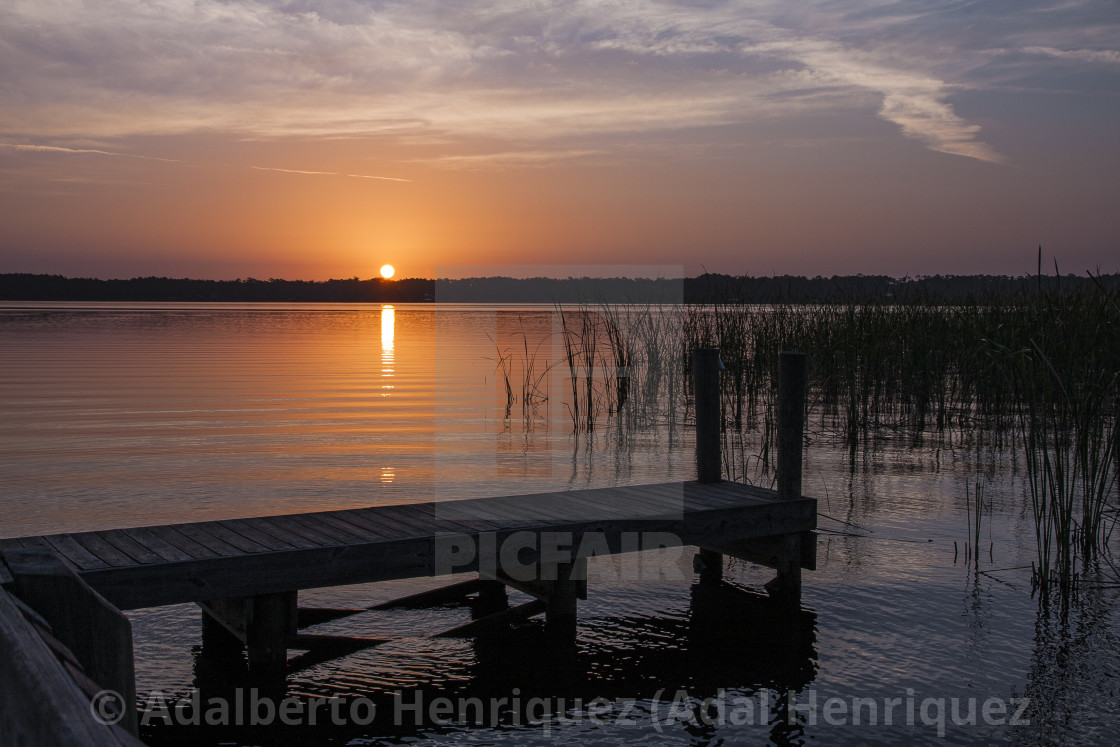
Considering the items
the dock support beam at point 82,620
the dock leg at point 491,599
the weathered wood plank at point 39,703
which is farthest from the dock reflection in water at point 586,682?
the weathered wood plank at point 39,703

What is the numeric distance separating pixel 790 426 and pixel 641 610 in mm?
1316

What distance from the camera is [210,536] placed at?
4.11m

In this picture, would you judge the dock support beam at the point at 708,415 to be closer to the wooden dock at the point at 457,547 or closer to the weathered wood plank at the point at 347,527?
the wooden dock at the point at 457,547

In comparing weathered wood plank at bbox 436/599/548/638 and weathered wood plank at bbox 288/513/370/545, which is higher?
weathered wood plank at bbox 288/513/370/545

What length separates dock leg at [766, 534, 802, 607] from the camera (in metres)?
5.04

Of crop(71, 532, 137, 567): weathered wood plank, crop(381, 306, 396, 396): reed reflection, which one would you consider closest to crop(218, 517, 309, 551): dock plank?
crop(71, 532, 137, 567): weathered wood plank

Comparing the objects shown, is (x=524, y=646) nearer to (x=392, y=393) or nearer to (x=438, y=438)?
(x=438, y=438)

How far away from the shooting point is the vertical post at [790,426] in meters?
5.07

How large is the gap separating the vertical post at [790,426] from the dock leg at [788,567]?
0.80 feet

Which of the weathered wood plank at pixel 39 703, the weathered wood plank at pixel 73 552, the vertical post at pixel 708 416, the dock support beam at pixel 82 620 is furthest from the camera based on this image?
the vertical post at pixel 708 416

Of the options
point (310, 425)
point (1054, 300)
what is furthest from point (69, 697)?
point (310, 425)

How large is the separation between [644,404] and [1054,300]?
596 cm

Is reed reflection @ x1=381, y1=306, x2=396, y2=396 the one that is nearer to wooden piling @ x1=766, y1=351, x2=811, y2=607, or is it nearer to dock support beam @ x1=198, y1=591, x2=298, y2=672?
wooden piling @ x1=766, y1=351, x2=811, y2=607

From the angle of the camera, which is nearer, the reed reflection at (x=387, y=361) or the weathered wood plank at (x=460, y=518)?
the weathered wood plank at (x=460, y=518)
